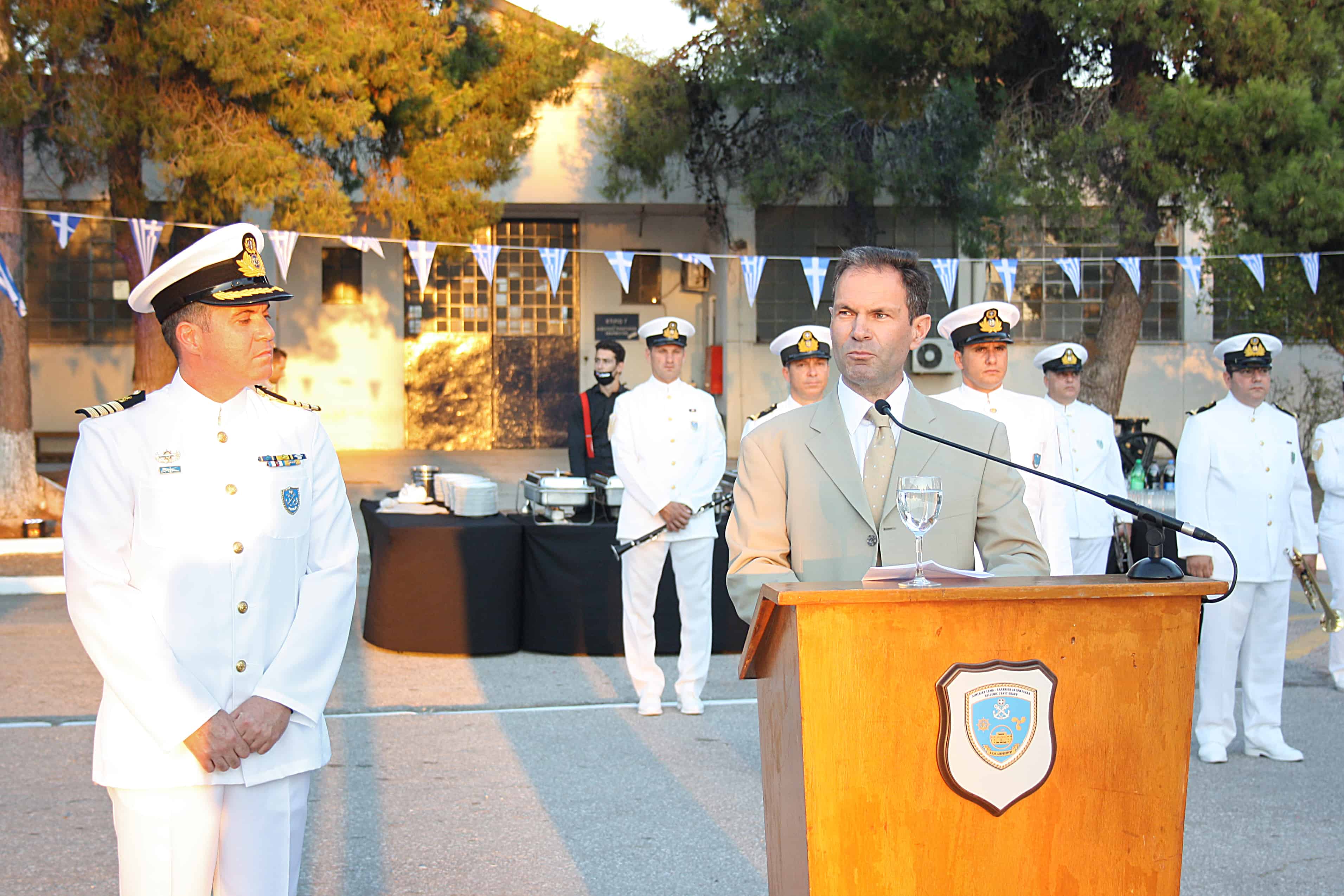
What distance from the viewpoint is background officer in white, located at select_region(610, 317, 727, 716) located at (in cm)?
692

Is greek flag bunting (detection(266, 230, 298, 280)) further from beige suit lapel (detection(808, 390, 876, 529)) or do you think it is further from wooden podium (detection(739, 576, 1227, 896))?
wooden podium (detection(739, 576, 1227, 896))

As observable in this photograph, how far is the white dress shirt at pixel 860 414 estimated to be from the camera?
2.87m

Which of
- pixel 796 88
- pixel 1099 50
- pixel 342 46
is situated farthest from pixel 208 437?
pixel 796 88

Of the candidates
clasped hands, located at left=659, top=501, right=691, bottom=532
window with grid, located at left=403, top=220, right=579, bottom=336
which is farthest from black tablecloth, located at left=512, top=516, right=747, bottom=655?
window with grid, located at left=403, top=220, right=579, bottom=336

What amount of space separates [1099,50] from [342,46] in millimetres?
8463

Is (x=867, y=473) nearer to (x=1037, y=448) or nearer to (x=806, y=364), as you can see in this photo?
(x=1037, y=448)

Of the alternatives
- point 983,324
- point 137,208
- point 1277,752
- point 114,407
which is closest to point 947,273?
point 983,324

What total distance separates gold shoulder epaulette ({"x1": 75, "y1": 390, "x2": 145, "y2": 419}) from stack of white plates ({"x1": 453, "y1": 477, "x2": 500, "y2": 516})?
214 inches

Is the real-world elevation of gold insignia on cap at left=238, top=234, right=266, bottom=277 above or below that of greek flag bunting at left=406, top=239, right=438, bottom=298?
below

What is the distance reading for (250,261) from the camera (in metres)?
2.90

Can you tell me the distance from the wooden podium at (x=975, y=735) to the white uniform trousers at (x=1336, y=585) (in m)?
5.76

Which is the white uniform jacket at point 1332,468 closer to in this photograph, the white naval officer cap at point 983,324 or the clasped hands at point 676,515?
the white naval officer cap at point 983,324

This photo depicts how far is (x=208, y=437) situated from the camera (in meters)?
2.80

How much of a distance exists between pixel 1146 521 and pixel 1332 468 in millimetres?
5622
